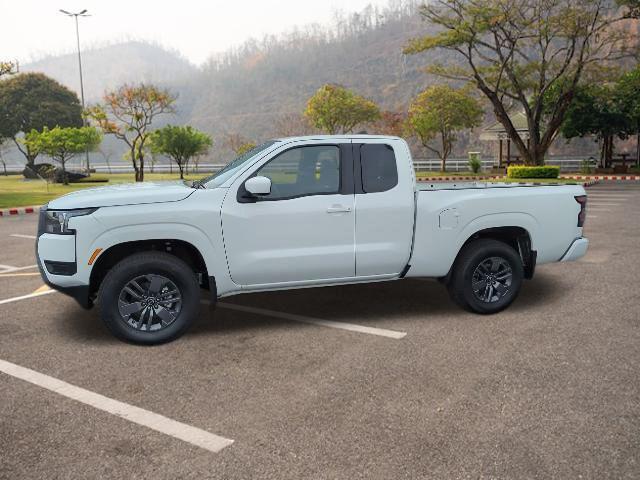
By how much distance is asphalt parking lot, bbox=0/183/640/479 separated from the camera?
3322mm

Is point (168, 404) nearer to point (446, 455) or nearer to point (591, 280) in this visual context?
point (446, 455)

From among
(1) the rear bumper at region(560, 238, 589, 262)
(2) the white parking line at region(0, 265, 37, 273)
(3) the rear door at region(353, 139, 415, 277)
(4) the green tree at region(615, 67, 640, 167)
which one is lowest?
(2) the white parking line at region(0, 265, 37, 273)

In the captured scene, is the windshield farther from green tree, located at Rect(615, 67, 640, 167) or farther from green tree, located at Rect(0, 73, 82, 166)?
green tree, located at Rect(0, 73, 82, 166)

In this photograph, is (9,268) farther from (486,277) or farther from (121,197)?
(486,277)

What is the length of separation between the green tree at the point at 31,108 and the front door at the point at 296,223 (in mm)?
79072

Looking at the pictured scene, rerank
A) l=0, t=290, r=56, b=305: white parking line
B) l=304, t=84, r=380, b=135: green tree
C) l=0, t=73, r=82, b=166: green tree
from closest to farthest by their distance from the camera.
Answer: l=0, t=290, r=56, b=305: white parking line → l=304, t=84, r=380, b=135: green tree → l=0, t=73, r=82, b=166: green tree

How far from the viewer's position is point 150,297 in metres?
5.34

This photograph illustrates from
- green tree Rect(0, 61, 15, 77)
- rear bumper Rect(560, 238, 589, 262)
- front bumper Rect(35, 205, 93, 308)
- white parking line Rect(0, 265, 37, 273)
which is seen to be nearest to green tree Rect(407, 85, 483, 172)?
green tree Rect(0, 61, 15, 77)

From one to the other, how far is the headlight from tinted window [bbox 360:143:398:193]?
2552 millimetres

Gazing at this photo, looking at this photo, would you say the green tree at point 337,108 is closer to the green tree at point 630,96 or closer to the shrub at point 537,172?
the green tree at point 630,96

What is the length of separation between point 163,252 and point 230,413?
1967 millimetres

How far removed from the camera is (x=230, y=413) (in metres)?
3.94

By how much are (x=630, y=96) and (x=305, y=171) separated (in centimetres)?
3969

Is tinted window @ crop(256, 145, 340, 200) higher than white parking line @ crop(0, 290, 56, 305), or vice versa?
tinted window @ crop(256, 145, 340, 200)
